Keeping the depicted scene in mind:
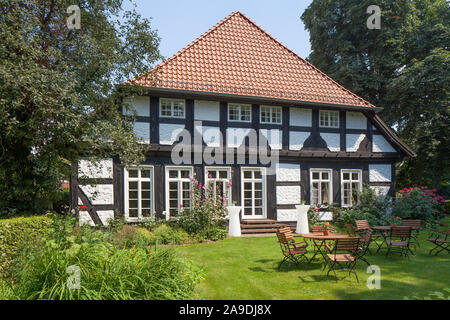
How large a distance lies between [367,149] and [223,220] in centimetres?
721

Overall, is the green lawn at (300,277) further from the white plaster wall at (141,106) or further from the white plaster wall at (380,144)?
the white plaster wall at (380,144)

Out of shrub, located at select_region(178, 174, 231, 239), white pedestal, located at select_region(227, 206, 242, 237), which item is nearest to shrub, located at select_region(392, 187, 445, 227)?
white pedestal, located at select_region(227, 206, 242, 237)

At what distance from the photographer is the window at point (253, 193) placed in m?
12.8

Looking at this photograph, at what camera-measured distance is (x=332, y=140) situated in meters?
13.8

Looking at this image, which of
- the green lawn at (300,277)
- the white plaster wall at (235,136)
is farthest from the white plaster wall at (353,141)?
the green lawn at (300,277)

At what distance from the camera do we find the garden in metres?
4.47

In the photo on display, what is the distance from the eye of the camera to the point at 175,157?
11867 mm

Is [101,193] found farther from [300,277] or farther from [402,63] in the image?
[402,63]

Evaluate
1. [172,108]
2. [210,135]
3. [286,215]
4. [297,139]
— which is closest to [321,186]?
[286,215]

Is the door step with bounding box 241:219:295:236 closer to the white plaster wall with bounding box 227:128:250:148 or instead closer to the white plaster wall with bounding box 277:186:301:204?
the white plaster wall with bounding box 277:186:301:204

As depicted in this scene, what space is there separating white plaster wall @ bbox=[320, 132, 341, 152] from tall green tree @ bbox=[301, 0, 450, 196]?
18.1ft

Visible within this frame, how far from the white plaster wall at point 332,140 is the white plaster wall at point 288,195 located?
89.9 inches

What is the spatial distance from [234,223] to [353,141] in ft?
21.6
